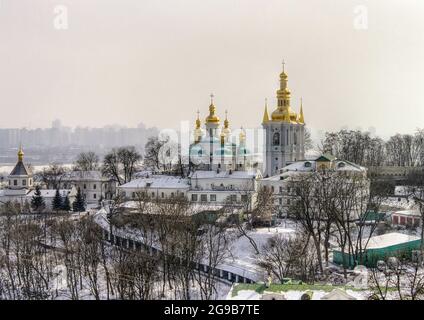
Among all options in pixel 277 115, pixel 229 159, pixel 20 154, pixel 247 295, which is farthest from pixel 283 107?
pixel 247 295

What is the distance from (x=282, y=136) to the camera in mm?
11594

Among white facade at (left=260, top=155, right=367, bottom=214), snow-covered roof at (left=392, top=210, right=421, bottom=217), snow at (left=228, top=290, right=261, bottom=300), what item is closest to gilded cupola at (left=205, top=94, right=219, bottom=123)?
white facade at (left=260, top=155, right=367, bottom=214)

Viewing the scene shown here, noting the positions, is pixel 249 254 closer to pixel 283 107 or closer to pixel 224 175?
pixel 224 175

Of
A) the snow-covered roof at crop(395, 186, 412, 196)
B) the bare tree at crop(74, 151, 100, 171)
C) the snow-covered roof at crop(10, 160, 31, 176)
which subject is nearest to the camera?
the snow-covered roof at crop(395, 186, 412, 196)

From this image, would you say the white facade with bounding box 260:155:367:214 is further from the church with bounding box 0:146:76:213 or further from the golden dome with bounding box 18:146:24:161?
the golden dome with bounding box 18:146:24:161

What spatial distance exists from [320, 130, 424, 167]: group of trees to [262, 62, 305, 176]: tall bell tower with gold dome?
2.37 m

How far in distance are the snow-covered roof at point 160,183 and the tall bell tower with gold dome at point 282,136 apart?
2.35 meters

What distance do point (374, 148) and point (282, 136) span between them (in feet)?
14.4

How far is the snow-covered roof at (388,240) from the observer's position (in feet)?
21.1

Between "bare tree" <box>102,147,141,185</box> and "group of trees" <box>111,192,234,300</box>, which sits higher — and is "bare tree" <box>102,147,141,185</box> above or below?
above

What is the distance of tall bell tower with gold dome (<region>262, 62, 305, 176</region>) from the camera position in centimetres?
1152

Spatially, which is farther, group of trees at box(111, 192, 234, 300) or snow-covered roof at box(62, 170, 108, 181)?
snow-covered roof at box(62, 170, 108, 181)

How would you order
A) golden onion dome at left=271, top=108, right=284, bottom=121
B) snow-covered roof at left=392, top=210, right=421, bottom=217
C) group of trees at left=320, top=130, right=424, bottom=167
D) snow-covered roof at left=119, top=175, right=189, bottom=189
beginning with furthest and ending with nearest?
1. group of trees at left=320, top=130, right=424, bottom=167
2. golden onion dome at left=271, top=108, right=284, bottom=121
3. snow-covered roof at left=119, top=175, right=189, bottom=189
4. snow-covered roof at left=392, top=210, right=421, bottom=217

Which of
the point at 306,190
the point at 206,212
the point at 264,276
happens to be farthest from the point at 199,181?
the point at 264,276
